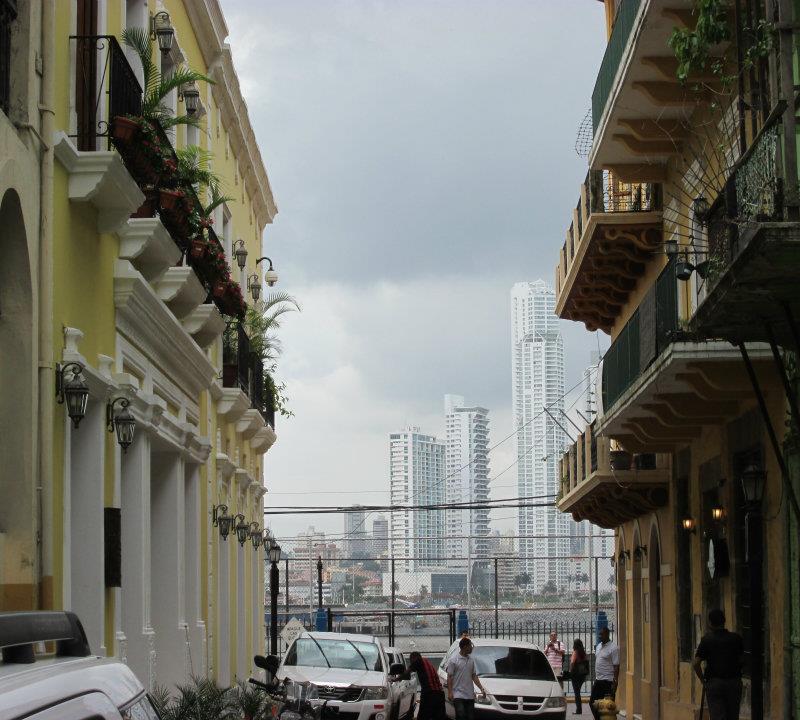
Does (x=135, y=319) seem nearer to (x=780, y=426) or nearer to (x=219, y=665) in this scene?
(x=780, y=426)

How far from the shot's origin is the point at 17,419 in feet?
36.3

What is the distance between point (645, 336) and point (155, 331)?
20.1 ft

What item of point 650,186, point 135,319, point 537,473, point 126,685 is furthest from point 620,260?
point 537,473

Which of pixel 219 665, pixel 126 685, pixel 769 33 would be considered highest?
pixel 769 33

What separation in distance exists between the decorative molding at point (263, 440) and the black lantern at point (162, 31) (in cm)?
1317

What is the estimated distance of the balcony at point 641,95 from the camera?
55.7 ft

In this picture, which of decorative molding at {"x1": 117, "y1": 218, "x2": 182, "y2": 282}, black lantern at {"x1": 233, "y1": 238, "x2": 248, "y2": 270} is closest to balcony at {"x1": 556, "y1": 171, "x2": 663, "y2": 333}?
black lantern at {"x1": 233, "y1": 238, "x2": 248, "y2": 270}

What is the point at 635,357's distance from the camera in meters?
19.3

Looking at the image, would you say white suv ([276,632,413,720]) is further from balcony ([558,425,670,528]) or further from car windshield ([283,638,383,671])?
balcony ([558,425,670,528])

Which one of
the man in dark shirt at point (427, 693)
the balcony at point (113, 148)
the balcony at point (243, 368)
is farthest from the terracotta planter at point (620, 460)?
the balcony at point (113, 148)

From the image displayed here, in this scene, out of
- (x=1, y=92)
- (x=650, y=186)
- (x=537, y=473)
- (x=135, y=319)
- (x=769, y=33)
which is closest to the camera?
(x=1, y=92)

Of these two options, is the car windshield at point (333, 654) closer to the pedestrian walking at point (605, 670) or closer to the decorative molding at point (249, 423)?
the pedestrian walking at point (605, 670)

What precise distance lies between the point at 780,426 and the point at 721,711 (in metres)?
3.51

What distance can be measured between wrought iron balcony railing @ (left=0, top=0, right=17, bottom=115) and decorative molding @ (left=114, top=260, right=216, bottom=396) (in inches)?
146
